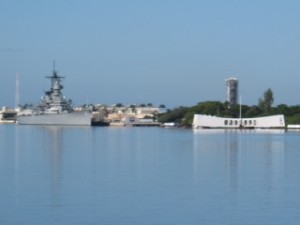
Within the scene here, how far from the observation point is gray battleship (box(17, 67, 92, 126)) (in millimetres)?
140000

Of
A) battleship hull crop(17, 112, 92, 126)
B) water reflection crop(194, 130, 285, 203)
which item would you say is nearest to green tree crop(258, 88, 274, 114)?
battleship hull crop(17, 112, 92, 126)

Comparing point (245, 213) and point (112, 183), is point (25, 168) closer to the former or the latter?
point (112, 183)

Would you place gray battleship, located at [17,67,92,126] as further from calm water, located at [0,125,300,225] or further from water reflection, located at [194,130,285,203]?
calm water, located at [0,125,300,225]

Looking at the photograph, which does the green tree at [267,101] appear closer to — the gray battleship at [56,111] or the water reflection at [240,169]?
the gray battleship at [56,111]

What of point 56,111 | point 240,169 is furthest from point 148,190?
point 56,111

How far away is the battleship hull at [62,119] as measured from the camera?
140125 millimetres

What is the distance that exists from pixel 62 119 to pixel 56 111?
2.14m

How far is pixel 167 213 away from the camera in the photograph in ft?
74.6

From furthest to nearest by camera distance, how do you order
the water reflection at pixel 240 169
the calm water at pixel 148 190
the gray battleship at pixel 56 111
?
the gray battleship at pixel 56 111
the water reflection at pixel 240 169
the calm water at pixel 148 190

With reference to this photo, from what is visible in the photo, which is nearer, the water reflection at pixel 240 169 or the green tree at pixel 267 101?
the water reflection at pixel 240 169

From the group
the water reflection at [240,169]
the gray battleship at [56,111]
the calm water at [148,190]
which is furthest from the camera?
the gray battleship at [56,111]

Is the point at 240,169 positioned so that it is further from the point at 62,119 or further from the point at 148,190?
the point at 62,119

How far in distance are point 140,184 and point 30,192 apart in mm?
4394

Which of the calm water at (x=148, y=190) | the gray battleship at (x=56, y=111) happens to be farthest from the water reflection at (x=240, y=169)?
the gray battleship at (x=56, y=111)
